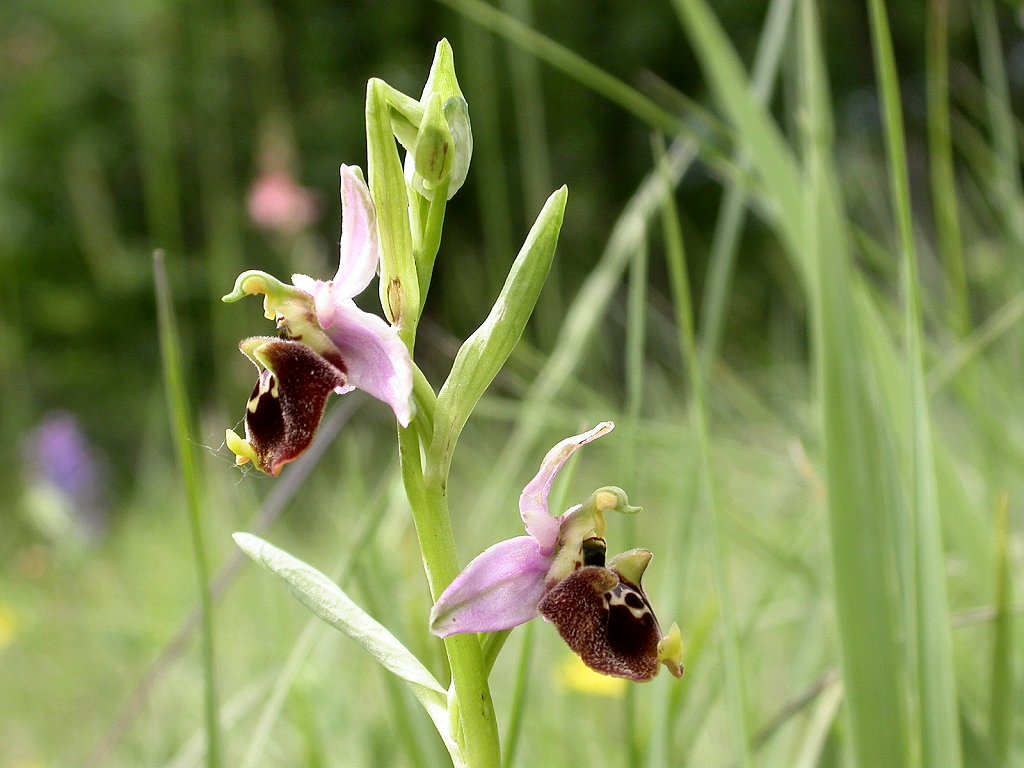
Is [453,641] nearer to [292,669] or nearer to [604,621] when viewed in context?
[604,621]

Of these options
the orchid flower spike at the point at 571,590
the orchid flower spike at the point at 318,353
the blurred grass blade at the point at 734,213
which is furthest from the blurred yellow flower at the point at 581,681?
the orchid flower spike at the point at 318,353

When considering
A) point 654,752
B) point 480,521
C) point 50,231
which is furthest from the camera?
point 50,231

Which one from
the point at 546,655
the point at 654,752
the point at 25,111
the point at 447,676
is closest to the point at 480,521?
the point at 546,655

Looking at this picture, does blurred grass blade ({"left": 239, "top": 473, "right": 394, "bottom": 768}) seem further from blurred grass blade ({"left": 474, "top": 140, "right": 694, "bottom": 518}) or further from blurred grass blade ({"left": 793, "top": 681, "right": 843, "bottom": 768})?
blurred grass blade ({"left": 793, "top": 681, "right": 843, "bottom": 768})

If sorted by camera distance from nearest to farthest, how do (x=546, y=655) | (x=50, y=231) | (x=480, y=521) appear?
(x=480, y=521)
(x=546, y=655)
(x=50, y=231)

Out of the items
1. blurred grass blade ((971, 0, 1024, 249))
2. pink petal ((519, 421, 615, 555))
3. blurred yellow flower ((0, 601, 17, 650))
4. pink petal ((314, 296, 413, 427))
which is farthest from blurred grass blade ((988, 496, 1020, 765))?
blurred yellow flower ((0, 601, 17, 650))

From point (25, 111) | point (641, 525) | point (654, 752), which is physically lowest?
point (654, 752)

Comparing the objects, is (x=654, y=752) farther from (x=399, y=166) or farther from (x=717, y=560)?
(x=399, y=166)
